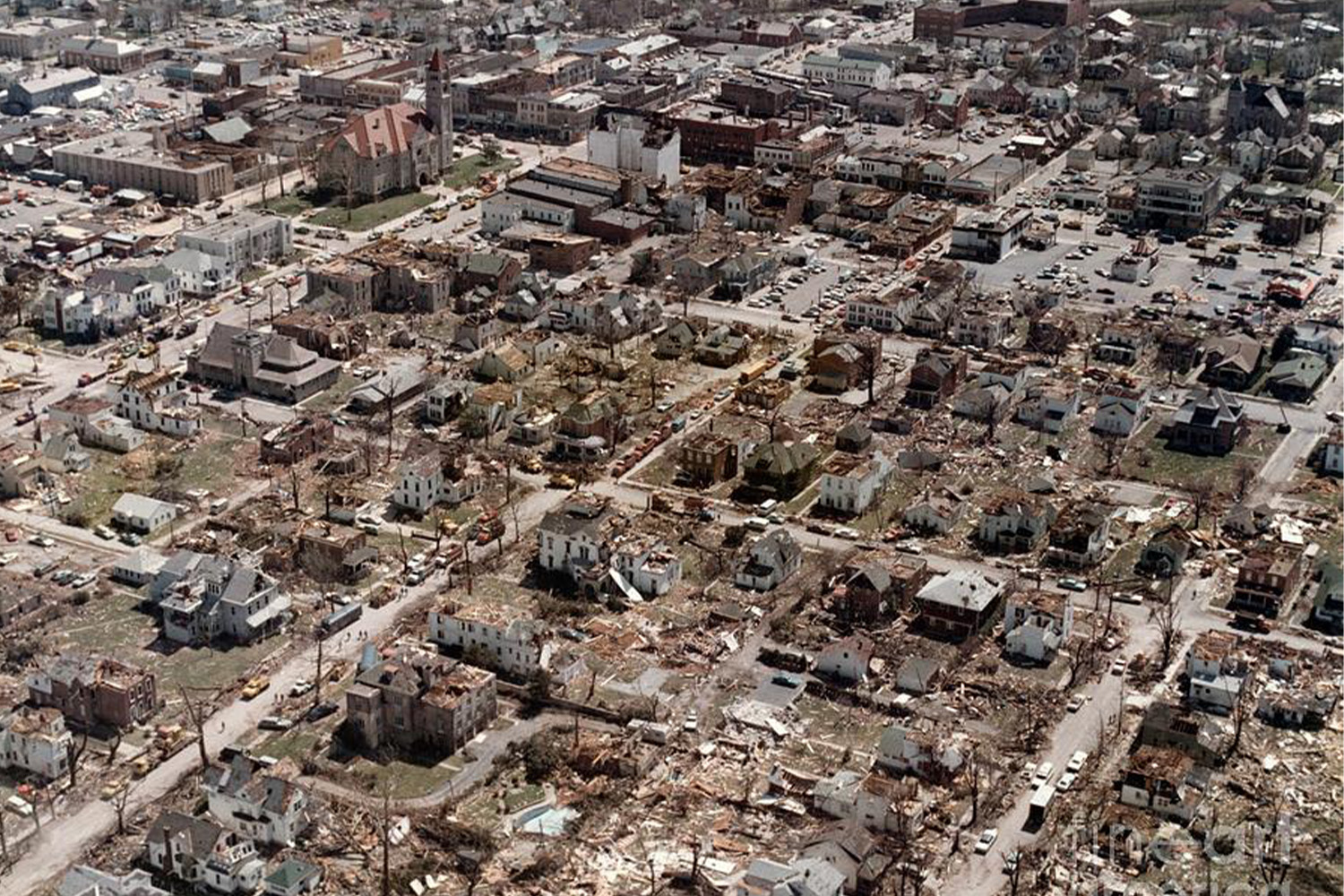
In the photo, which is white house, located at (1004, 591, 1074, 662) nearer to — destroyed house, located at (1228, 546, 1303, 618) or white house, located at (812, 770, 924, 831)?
destroyed house, located at (1228, 546, 1303, 618)

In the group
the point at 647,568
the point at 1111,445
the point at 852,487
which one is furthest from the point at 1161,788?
Result: the point at 1111,445

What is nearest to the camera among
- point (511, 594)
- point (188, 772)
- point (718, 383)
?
point (188, 772)

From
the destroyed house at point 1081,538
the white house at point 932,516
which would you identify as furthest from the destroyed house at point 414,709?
the destroyed house at point 1081,538

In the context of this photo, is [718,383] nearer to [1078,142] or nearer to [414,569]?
[414,569]

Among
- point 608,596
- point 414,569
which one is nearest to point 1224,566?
point 608,596

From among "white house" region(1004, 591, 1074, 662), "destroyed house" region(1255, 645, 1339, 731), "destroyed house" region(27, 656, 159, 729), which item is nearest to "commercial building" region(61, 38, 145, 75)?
"destroyed house" region(27, 656, 159, 729)

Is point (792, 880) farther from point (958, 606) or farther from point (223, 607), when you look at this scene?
point (223, 607)

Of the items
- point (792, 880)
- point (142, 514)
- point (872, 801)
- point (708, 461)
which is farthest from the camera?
point (708, 461)
